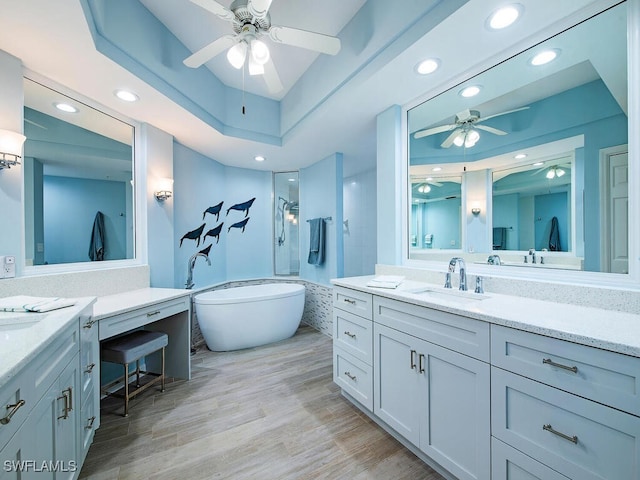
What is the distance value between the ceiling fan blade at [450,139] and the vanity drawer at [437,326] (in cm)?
138

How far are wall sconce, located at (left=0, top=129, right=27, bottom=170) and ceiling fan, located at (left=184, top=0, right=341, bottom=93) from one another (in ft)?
3.63

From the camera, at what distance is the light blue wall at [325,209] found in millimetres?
3590

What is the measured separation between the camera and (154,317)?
202 cm

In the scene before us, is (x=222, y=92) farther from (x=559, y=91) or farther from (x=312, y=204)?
(x=559, y=91)

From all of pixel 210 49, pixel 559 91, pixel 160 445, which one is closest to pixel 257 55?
pixel 210 49

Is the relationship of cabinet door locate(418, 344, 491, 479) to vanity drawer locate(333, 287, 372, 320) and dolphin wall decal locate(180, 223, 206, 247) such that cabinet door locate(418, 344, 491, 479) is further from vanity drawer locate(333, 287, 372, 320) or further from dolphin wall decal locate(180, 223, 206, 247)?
dolphin wall decal locate(180, 223, 206, 247)

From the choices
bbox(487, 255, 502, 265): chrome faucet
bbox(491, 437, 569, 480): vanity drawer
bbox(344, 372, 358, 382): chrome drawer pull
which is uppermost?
bbox(487, 255, 502, 265): chrome faucet

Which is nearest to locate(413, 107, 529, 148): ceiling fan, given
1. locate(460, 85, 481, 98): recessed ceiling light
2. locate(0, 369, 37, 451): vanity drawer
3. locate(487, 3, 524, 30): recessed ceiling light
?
locate(460, 85, 481, 98): recessed ceiling light

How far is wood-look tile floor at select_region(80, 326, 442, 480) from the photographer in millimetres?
1451

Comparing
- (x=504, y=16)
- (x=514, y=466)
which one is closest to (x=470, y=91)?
(x=504, y=16)

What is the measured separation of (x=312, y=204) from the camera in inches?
159

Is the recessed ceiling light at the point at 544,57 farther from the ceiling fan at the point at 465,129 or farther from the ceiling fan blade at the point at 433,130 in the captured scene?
the ceiling fan blade at the point at 433,130

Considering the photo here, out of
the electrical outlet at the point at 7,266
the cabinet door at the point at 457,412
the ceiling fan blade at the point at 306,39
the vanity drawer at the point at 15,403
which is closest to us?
the vanity drawer at the point at 15,403

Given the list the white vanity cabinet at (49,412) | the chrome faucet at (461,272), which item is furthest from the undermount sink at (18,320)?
the chrome faucet at (461,272)
